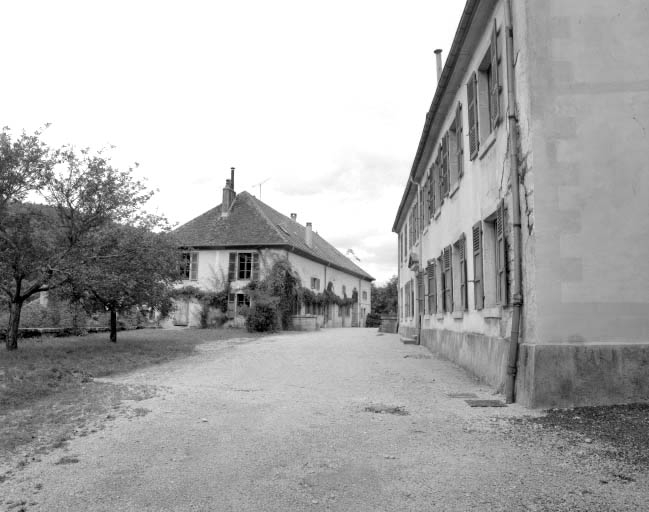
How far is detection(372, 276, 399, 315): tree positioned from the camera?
5844cm

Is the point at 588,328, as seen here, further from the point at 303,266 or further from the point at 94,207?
the point at 303,266

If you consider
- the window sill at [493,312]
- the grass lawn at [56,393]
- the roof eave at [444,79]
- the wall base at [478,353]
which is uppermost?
the roof eave at [444,79]

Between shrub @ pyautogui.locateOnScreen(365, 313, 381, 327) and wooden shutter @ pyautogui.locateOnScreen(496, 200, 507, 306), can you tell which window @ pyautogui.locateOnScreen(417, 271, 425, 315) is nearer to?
wooden shutter @ pyautogui.locateOnScreen(496, 200, 507, 306)

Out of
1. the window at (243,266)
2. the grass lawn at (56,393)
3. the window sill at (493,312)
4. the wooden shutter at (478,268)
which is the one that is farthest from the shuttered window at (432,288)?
the window at (243,266)

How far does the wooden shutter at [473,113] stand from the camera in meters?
10.4

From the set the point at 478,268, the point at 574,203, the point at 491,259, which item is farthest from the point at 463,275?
the point at 574,203

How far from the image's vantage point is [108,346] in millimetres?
16562

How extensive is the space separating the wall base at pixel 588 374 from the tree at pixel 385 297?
50163mm

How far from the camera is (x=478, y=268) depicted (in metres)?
10.4

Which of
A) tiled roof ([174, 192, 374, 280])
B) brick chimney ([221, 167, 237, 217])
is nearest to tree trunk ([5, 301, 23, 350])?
tiled roof ([174, 192, 374, 280])

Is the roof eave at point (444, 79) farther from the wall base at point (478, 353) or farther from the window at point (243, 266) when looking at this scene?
the window at point (243, 266)

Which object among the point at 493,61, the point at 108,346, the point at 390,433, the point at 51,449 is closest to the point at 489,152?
the point at 493,61

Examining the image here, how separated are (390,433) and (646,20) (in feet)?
20.5

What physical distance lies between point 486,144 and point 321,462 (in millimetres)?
6423
